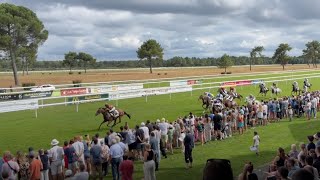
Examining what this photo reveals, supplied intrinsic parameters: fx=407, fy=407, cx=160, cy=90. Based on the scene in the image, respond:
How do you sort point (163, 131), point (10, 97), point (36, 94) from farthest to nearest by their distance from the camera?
point (36, 94)
point (10, 97)
point (163, 131)

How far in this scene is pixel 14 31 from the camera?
48438mm

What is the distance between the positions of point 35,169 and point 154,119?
12758 millimetres

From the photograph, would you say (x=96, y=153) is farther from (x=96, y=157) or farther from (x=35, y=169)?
(x=35, y=169)

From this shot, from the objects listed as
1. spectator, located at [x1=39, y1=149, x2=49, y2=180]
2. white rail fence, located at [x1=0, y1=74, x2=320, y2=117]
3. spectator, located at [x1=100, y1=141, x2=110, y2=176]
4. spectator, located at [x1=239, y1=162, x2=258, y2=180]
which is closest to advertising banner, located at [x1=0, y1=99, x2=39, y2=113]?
white rail fence, located at [x1=0, y1=74, x2=320, y2=117]

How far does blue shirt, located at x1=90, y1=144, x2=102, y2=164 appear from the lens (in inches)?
496

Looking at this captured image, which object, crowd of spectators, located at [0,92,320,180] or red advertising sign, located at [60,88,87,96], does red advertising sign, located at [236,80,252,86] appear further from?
crowd of spectators, located at [0,92,320,180]

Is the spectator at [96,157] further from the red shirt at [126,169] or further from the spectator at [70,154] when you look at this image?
the red shirt at [126,169]

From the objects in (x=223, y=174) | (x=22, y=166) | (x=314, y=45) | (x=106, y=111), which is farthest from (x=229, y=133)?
(x=314, y=45)

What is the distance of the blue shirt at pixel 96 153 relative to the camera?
12.6 metres

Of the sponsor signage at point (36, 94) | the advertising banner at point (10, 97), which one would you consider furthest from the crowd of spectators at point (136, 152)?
the sponsor signage at point (36, 94)

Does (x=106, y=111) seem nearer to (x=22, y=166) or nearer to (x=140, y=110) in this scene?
(x=140, y=110)

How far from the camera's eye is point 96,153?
41.3 feet

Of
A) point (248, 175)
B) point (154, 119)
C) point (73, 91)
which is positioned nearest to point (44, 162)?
point (248, 175)

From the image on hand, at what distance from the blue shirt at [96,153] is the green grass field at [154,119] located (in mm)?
1372
